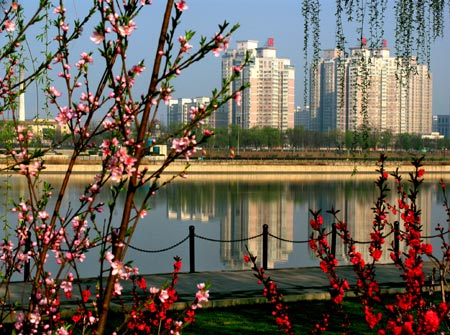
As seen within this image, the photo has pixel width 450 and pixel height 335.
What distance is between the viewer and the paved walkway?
9.34m

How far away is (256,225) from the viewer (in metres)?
32.9

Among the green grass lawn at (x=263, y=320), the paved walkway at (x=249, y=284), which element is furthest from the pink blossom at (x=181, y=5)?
the paved walkway at (x=249, y=284)

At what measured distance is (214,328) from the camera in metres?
7.96

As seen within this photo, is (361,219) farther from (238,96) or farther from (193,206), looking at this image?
(238,96)

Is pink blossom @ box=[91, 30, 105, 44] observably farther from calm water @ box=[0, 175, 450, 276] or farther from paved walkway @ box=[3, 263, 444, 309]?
calm water @ box=[0, 175, 450, 276]

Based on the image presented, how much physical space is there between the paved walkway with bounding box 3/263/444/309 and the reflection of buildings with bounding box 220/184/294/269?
8.65m

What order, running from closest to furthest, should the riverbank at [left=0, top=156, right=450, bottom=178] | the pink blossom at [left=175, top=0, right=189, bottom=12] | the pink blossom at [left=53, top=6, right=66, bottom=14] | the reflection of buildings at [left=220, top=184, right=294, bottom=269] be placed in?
the pink blossom at [left=175, top=0, right=189, bottom=12]
the pink blossom at [left=53, top=6, right=66, bottom=14]
the reflection of buildings at [left=220, top=184, right=294, bottom=269]
the riverbank at [left=0, top=156, right=450, bottom=178]

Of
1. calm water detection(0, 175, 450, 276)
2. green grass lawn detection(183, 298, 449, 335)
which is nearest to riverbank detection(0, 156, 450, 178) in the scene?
calm water detection(0, 175, 450, 276)

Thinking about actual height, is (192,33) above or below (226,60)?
below

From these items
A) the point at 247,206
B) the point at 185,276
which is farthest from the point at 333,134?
the point at 185,276

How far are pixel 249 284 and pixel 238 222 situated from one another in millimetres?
23783

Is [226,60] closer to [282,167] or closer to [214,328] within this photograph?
[282,167]

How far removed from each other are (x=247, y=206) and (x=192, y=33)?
132 feet

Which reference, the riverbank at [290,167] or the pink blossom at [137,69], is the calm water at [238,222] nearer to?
the pink blossom at [137,69]
